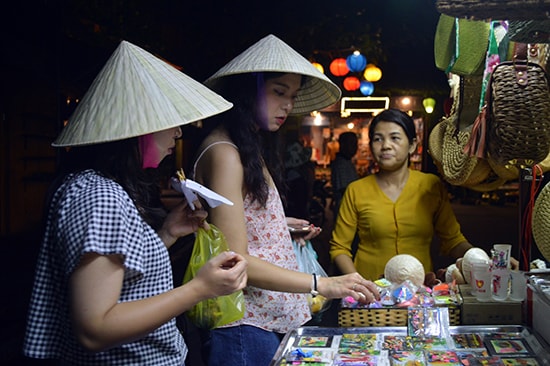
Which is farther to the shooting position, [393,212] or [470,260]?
[393,212]

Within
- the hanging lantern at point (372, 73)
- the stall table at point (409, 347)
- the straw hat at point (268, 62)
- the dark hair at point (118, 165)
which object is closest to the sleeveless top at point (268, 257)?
the stall table at point (409, 347)

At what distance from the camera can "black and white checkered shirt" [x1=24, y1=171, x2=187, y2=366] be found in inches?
51.8

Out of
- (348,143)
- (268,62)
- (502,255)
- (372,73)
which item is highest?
(372,73)

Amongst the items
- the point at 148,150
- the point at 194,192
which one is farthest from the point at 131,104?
the point at 194,192

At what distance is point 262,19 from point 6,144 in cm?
393

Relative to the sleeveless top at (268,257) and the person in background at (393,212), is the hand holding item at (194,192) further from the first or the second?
the person in background at (393,212)

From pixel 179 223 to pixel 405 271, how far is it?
1107mm

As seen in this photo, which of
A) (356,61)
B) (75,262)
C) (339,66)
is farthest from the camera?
(339,66)

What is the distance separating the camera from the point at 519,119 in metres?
1.79

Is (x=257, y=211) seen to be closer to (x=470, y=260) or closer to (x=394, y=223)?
(x=470, y=260)

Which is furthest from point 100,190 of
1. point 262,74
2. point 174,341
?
point 262,74

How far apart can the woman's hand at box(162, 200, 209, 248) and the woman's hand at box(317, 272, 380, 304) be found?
53 cm

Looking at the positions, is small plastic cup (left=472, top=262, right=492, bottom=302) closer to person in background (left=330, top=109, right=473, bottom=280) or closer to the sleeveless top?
the sleeveless top

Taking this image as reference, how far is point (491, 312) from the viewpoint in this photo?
2.09 metres
